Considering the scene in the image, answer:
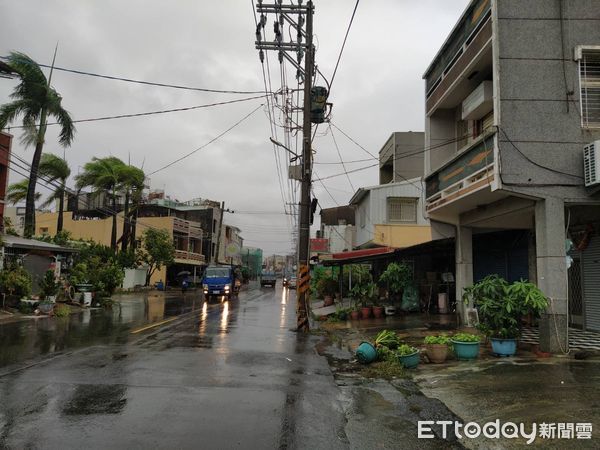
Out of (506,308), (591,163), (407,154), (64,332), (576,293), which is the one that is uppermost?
(407,154)

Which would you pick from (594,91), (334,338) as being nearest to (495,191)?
(594,91)

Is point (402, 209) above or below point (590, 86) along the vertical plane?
below

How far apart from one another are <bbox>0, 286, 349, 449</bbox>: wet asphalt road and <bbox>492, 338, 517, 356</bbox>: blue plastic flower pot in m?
3.72

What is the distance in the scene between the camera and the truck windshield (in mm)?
34594

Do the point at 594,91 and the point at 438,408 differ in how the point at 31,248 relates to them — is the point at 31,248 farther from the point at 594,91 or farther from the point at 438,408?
the point at 594,91

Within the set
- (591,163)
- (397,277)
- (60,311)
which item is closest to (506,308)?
(591,163)

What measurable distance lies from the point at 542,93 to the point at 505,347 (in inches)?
231

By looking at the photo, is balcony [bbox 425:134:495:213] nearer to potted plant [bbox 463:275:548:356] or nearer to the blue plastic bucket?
potted plant [bbox 463:275:548:356]

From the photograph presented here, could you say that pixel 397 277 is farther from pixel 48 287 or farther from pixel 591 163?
pixel 48 287

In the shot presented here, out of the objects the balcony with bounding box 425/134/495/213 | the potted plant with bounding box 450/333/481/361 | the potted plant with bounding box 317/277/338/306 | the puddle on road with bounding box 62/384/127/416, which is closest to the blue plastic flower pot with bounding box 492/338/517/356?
the potted plant with bounding box 450/333/481/361

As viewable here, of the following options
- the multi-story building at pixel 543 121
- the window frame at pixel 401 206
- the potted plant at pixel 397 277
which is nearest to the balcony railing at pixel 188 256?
the window frame at pixel 401 206

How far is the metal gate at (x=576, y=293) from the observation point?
1361 cm

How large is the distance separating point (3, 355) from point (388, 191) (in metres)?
21.4

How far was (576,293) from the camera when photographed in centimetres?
1384
